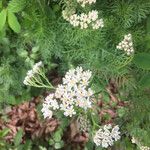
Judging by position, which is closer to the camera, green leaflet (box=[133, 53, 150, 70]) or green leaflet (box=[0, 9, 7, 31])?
green leaflet (box=[133, 53, 150, 70])

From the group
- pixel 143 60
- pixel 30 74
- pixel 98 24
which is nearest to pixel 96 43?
pixel 98 24

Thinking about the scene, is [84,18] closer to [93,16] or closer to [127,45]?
[93,16]

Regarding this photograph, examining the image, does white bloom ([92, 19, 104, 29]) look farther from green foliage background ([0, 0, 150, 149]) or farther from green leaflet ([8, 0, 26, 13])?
green leaflet ([8, 0, 26, 13])

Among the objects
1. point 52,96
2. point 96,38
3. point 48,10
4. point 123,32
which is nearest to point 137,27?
point 123,32

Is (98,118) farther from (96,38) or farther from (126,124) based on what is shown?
(96,38)

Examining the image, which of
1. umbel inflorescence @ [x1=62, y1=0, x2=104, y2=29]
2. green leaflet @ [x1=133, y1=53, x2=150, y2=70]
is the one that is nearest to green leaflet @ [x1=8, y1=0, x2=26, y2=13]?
umbel inflorescence @ [x1=62, y1=0, x2=104, y2=29]

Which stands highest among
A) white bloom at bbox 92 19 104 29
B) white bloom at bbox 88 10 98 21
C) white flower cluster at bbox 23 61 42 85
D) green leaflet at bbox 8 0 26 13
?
green leaflet at bbox 8 0 26 13
